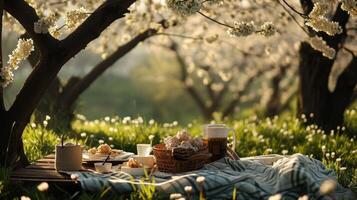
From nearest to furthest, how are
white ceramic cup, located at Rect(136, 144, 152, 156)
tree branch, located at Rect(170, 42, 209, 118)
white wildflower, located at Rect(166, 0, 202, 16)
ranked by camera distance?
white wildflower, located at Rect(166, 0, 202, 16) < white ceramic cup, located at Rect(136, 144, 152, 156) < tree branch, located at Rect(170, 42, 209, 118)

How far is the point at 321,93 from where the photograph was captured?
12047 millimetres

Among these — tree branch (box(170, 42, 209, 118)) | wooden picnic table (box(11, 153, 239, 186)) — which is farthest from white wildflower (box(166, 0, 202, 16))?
tree branch (box(170, 42, 209, 118))

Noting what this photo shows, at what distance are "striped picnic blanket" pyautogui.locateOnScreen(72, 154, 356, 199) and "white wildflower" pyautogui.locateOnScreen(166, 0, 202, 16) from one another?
1.48 metres

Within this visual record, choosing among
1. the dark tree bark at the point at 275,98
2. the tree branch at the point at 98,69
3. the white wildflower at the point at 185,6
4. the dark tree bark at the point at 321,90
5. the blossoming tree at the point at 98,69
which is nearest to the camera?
the white wildflower at the point at 185,6

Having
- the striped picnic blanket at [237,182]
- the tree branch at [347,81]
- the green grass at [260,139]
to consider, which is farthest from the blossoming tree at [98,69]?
the striped picnic blanket at [237,182]

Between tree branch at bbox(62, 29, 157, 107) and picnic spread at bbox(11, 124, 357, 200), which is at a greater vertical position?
tree branch at bbox(62, 29, 157, 107)

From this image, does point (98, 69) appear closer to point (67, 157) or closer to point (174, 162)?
point (67, 157)

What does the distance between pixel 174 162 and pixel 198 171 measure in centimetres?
24

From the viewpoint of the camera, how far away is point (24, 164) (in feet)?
23.1

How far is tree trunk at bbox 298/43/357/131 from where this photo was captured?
11.9m

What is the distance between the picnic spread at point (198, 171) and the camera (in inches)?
231

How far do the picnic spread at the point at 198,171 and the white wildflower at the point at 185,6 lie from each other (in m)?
1.14

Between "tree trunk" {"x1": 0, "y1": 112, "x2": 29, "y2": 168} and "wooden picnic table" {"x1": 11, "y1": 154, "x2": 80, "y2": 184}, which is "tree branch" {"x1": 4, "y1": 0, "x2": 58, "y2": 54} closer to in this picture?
"tree trunk" {"x1": 0, "y1": 112, "x2": 29, "y2": 168}

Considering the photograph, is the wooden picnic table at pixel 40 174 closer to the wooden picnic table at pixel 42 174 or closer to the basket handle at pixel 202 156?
the wooden picnic table at pixel 42 174
